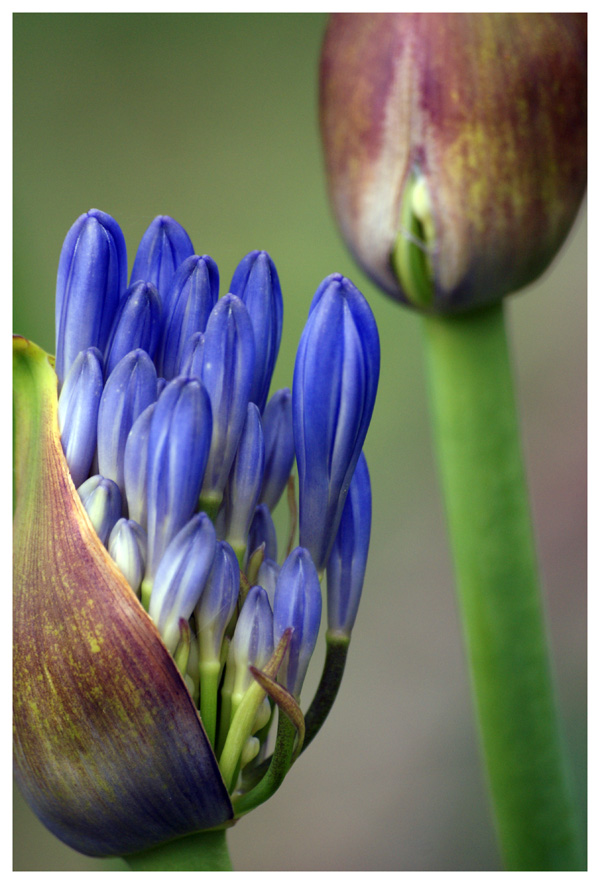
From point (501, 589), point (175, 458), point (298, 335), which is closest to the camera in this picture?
point (175, 458)

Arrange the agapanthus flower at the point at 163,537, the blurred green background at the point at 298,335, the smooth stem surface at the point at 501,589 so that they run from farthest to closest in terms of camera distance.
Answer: the blurred green background at the point at 298,335, the smooth stem surface at the point at 501,589, the agapanthus flower at the point at 163,537

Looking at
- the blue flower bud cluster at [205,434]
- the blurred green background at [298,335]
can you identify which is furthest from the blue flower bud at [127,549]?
the blurred green background at [298,335]

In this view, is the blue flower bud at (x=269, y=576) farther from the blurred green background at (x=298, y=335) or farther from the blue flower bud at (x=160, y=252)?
the blurred green background at (x=298, y=335)

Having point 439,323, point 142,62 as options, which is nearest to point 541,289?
point 142,62

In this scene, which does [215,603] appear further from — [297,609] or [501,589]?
[501,589]

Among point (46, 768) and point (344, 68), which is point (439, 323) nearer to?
point (344, 68)

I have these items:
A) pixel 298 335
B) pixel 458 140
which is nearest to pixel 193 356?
pixel 458 140

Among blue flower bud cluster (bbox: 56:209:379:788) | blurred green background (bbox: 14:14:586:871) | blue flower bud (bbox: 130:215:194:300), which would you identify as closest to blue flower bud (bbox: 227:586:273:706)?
blue flower bud cluster (bbox: 56:209:379:788)
